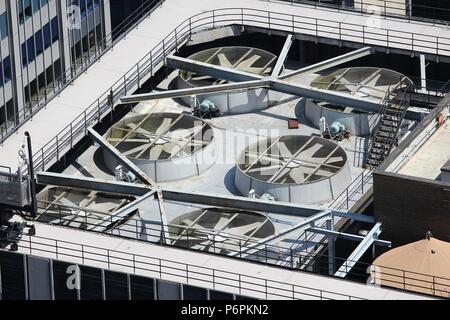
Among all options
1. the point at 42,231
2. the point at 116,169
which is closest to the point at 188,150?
the point at 116,169

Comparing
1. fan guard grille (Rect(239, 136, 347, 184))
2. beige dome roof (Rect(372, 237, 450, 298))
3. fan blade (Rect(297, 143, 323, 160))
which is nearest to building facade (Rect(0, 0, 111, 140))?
fan guard grille (Rect(239, 136, 347, 184))

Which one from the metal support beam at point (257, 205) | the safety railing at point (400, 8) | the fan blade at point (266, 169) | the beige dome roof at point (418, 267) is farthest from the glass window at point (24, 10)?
the beige dome roof at point (418, 267)

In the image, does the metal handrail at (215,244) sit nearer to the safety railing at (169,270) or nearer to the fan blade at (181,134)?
the safety railing at (169,270)

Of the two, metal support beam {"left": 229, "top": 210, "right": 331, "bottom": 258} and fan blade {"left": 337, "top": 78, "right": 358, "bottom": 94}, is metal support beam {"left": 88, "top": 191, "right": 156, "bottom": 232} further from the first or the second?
fan blade {"left": 337, "top": 78, "right": 358, "bottom": 94}

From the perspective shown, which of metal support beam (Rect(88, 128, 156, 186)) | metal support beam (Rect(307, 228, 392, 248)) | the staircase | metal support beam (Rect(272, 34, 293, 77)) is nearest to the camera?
metal support beam (Rect(307, 228, 392, 248))
